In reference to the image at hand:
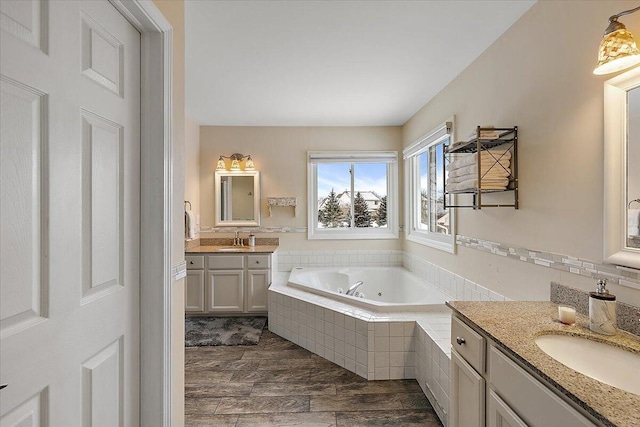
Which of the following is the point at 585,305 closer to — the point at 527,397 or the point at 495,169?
the point at 527,397

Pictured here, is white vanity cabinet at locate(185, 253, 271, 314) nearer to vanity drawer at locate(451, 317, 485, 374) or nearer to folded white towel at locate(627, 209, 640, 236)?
vanity drawer at locate(451, 317, 485, 374)

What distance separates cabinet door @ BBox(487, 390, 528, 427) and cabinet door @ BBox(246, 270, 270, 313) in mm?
2856

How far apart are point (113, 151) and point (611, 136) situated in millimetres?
1985

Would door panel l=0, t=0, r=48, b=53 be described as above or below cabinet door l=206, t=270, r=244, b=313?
above

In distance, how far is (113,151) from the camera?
1153mm

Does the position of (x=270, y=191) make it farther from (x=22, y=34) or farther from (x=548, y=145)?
(x=22, y=34)

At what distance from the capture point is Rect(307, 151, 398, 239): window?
4301 mm

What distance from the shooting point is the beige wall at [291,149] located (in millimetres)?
4270

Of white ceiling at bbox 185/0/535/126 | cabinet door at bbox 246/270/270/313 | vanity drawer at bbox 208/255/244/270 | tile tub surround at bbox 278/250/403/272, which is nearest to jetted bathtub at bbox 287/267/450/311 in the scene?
tile tub surround at bbox 278/250/403/272

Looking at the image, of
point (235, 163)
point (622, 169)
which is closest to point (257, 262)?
point (235, 163)

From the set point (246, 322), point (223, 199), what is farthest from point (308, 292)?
point (223, 199)

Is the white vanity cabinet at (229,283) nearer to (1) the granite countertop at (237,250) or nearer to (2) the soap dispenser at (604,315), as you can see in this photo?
(1) the granite countertop at (237,250)

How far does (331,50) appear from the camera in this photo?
7.48 feet

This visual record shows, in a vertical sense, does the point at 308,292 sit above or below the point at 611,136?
below
